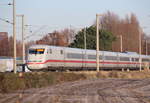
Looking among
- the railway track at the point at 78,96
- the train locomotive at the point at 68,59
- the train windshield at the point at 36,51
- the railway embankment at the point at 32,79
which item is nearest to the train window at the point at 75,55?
the train locomotive at the point at 68,59

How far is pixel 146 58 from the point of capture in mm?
81812

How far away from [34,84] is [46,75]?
256 cm

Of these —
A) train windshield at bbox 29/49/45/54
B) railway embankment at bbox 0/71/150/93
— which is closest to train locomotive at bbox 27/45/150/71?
train windshield at bbox 29/49/45/54

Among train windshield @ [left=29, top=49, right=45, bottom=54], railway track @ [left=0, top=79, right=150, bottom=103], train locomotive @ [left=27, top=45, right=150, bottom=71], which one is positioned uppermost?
train windshield @ [left=29, top=49, right=45, bottom=54]

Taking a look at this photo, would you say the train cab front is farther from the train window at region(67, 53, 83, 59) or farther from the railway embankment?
the train window at region(67, 53, 83, 59)

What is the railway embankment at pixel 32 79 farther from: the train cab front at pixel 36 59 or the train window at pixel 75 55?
the train window at pixel 75 55

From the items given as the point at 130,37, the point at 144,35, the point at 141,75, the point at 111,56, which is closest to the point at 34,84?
the point at 141,75

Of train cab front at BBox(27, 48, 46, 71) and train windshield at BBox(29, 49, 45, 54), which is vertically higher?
train windshield at BBox(29, 49, 45, 54)

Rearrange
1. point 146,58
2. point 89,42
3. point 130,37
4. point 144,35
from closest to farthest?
point 146,58 < point 89,42 < point 130,37 < point 144,35

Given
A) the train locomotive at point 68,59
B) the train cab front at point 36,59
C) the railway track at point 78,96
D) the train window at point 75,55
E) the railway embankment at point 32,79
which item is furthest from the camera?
the train window at point 75,55

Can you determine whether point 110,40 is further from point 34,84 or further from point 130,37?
point 34,84

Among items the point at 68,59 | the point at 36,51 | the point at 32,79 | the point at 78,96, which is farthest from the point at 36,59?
the point at 78,96

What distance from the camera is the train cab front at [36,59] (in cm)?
4388

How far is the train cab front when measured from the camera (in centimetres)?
4388
